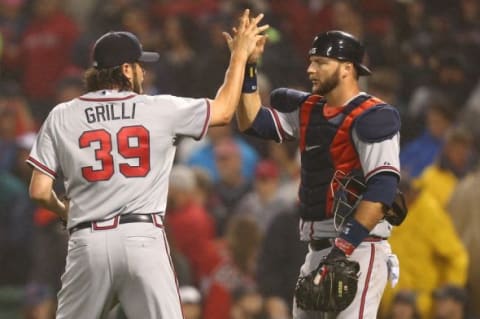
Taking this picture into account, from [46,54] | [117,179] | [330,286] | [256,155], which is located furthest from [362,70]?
[46,54]

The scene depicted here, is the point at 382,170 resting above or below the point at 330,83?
below

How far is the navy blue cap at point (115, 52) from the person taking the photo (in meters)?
7.04

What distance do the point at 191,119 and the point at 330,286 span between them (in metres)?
1.04

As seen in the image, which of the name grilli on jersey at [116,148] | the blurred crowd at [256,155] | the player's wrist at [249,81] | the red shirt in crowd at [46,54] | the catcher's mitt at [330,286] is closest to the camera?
the catcher's mitt at [330,286]

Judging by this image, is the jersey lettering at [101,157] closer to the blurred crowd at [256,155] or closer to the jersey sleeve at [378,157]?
the jersey sleeve at [378,157]

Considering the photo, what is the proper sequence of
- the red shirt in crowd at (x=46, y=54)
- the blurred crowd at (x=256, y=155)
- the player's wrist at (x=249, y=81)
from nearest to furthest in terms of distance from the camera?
the player's wrist at (x=249, y=81) < the blurred crowd at (x=256, y=155) < the red shirt in crowd at (x=46, y=54)

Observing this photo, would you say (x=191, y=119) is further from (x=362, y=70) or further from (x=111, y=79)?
(x=362, y=70)

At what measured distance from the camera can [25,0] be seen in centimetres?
1541

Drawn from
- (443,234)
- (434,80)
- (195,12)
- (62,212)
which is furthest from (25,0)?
(62,212)

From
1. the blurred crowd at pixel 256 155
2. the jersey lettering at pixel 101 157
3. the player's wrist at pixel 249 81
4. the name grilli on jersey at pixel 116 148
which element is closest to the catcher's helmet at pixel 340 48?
the player's wrist at pixel 249 81

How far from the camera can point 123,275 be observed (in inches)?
271

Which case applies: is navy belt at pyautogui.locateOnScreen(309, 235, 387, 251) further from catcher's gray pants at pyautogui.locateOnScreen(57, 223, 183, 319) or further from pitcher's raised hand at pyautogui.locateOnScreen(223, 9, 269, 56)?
pitcher's raised hand at pyautogui.locateOnScreen(223, 9, 269, 56)

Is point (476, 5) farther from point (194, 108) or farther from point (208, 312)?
point (194, 108)

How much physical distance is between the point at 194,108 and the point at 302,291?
101 cm
